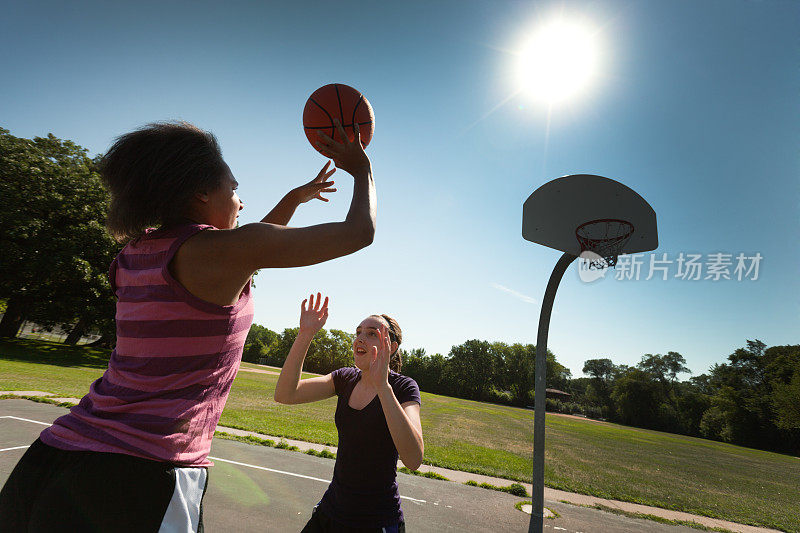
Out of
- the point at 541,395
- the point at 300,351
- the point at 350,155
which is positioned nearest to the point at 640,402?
the point at 541,395

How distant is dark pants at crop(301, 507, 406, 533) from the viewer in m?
2.30

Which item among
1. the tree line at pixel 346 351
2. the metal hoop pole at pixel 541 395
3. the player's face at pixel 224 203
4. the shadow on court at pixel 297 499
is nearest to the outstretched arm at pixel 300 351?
the player's face at pixel 224 203

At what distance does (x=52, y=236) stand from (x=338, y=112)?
28.6 m

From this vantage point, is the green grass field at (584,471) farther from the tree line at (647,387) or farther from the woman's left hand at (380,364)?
the tree line at (647,387)

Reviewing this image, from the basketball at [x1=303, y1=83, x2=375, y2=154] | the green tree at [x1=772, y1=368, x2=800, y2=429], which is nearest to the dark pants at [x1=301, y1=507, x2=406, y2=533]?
the basketball at [x1=303, y1=83, x2=375, y2=154]

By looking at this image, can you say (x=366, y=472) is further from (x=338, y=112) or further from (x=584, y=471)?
(x=584, y=471)

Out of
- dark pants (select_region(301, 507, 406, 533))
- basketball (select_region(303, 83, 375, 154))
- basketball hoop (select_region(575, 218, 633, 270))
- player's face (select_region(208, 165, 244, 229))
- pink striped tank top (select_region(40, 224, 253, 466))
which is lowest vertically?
dark pants (select_region(301, 507, 406, 533))

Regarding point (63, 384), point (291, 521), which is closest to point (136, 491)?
point (291, 521)

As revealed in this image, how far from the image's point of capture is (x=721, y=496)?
11.3 meters

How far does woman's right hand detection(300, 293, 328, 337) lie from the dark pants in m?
1.14

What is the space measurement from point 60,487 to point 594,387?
97.7 meters

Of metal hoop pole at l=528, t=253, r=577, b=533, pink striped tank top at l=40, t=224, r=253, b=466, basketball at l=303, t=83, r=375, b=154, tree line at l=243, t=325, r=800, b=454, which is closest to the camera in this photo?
pink striped tank top at l=40, t=224, r=253, b=466

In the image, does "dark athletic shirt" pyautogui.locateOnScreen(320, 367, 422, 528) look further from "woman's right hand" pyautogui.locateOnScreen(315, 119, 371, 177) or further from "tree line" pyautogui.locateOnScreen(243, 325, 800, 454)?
"tree line" pyautogui.locateOnScreen(243, 325, 800, 454)

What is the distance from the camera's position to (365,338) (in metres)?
2.69
